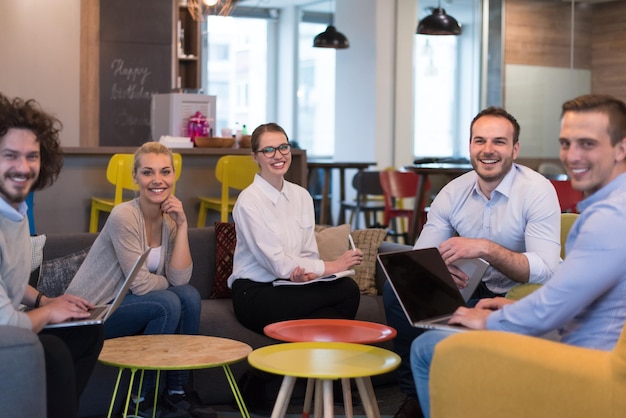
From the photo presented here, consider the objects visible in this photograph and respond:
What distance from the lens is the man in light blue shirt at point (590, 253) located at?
225cm

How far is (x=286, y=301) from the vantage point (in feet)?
12.4

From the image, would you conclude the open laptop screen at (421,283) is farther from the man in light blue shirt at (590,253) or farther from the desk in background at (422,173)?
the desk in background at (422,173)

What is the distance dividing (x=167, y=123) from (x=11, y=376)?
4374 mm

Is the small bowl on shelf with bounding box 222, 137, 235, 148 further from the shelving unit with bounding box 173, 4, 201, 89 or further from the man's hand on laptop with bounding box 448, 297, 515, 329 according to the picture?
the man's hand on laptop with bounding box 448, 297, 515, 329

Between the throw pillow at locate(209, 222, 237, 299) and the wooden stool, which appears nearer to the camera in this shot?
the wooden stool

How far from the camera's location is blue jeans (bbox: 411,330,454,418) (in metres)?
2.62

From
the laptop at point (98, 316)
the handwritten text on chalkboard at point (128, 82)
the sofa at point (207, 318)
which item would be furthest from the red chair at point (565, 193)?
the laptop at point (98, 316)

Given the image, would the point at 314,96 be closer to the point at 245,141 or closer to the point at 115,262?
the point at 245,141

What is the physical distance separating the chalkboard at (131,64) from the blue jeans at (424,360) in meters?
6.03

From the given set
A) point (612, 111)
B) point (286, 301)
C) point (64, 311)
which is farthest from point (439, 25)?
point (64, 311)

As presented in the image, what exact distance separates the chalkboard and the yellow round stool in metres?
5.71

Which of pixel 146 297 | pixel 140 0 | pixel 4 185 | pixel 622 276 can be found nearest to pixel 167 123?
pixel 140 0

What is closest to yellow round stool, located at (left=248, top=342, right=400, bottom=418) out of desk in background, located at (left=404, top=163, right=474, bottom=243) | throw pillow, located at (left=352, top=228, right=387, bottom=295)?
throw pillow, located at (left=352, top=228, right=387, bottom=295)

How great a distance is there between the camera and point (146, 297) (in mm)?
3512
